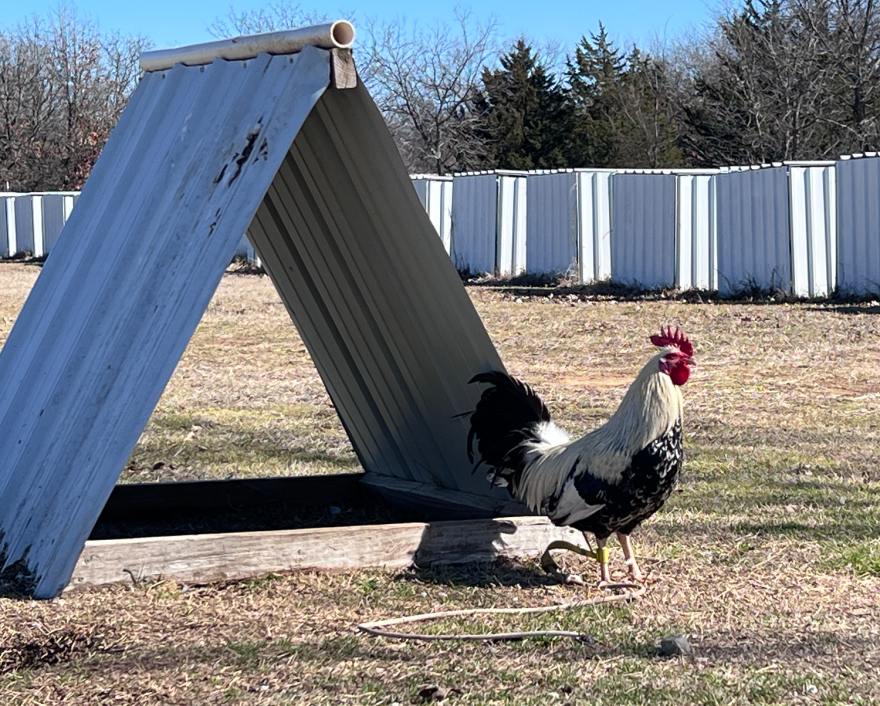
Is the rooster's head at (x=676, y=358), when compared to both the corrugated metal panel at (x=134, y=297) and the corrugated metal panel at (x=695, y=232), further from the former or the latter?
the corrugated metal panel at (x=695, y=232)

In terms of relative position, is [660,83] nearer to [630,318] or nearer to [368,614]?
[630,318]

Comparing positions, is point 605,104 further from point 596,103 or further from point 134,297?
point 134,297

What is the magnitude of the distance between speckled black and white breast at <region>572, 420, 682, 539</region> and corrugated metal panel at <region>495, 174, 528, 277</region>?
1924cm

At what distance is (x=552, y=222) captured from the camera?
23078mm

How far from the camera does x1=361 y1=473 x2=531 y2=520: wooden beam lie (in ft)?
19.2

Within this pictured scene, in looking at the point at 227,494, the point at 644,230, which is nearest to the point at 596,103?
the point at 644,230

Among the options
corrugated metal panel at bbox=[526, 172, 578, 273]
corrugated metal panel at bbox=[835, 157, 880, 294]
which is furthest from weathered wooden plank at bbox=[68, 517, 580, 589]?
corrugated metal panel at bbox=[526, 172, 578, 273]

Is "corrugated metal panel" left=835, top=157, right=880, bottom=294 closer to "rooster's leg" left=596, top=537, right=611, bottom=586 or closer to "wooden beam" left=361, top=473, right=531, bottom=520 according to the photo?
"wooden beam" left=361, top=473, right=531, bottom=520

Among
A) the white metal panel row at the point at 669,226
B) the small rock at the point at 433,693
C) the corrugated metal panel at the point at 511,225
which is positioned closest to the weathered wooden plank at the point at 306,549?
the small rock at the point at 433,693

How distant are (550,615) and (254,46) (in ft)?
9.39

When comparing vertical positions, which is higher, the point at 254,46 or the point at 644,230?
the point at 254,46

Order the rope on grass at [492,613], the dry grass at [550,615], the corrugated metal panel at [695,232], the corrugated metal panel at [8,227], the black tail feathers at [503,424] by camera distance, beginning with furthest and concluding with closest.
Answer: the corrugated metal panel at [8,227] → the corrugated metal panel at [695,232] → the black tail feathers at [503,424] → the rope on grass at [492,613] → the dry grass at [550,615]

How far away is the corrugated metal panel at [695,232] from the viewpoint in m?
19.9

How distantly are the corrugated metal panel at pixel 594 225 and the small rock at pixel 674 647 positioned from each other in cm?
1812
